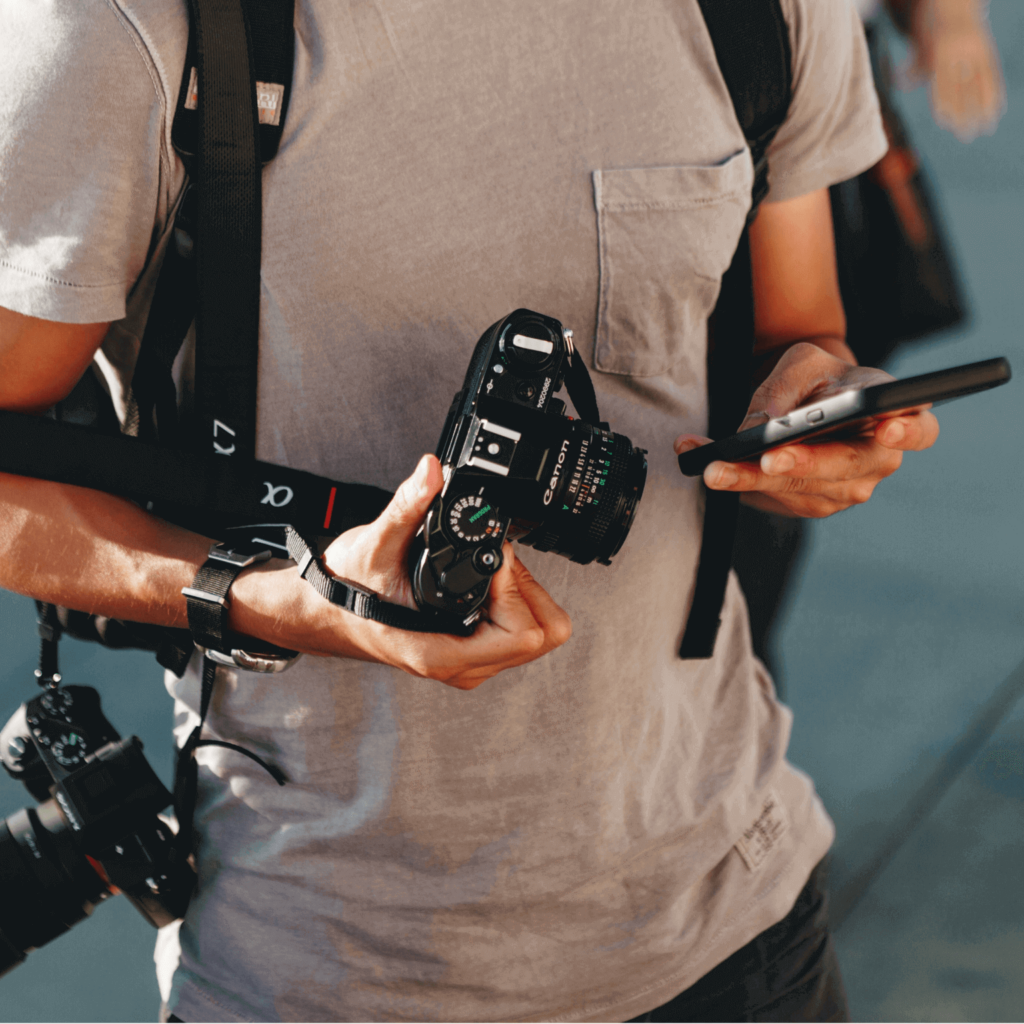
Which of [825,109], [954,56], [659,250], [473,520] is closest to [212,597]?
[473,520]

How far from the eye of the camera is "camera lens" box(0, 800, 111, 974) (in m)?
0.91

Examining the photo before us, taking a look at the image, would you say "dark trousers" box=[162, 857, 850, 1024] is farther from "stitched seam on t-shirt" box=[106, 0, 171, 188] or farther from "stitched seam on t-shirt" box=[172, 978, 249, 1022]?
Answer: "stitched seam on t-shirt" box=[106, 0, 171, 188]

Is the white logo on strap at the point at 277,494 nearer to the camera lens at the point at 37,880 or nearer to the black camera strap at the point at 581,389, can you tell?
the black camera strap at the point at 581,389

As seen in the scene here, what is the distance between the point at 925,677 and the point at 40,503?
8.12 feet

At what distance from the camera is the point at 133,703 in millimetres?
2293

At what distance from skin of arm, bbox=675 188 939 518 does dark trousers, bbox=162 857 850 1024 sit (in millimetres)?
446

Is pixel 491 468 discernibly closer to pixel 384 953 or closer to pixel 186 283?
pixel 186 283

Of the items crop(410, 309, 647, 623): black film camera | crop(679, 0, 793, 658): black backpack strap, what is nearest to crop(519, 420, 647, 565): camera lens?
crop(410, 309, 647, 623): black film camera

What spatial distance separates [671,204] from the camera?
824 millimetres

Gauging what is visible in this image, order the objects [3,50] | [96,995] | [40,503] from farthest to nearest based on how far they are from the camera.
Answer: [96,995]
[40,503]
[3,50]

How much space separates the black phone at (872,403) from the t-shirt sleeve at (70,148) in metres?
0.52

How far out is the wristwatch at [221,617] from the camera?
733 millimetres

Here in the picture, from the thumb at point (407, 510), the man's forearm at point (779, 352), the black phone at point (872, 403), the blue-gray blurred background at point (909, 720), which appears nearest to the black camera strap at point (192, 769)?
the thumb at point (407, 510)

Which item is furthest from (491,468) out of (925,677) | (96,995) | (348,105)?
(925,677)
